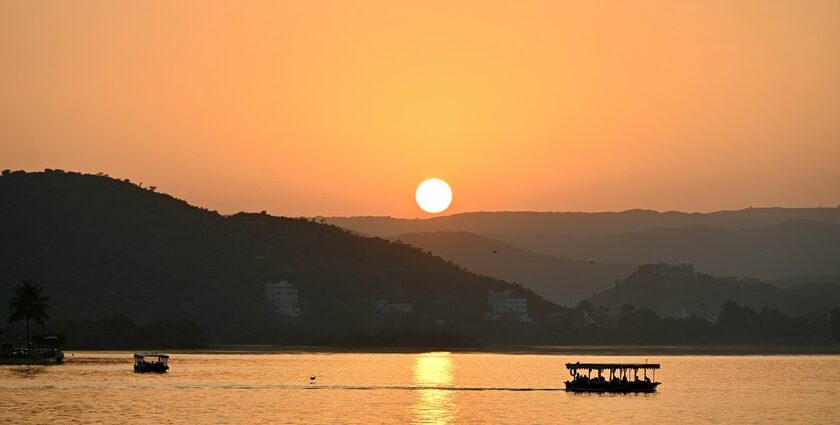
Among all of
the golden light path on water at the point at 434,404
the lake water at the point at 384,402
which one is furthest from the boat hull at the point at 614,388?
the golden light path on water at the point at 434,404

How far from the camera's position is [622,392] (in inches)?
6909

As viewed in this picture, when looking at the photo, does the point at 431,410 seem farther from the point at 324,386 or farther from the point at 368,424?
the point at 324,386

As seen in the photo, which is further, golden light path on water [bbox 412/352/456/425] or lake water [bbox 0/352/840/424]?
lake water [bbox 0/352/840/424]

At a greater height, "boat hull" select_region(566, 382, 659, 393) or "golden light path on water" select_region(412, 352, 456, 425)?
"boat hull" select_region(566, 382, 659, 393)

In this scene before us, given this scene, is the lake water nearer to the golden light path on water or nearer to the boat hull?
the golden light path on water

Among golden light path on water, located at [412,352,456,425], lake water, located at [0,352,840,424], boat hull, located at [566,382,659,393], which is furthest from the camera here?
boat hull, located at [566,382,659,393]

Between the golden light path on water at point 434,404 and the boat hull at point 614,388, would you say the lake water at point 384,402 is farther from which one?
the boat hull at point 614,388

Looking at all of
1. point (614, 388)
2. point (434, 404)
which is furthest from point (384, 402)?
point (614, 388)

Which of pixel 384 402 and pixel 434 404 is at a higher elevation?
pixel 384 402

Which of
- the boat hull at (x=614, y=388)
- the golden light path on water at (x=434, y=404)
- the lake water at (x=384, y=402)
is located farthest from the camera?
the boat hull at (x=614, y=388)

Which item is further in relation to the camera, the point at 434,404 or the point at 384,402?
the point at 384,402

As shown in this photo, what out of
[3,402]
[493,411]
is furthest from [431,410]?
[3,402]

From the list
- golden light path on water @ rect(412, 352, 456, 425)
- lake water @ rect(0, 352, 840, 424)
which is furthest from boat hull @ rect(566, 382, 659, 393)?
golden light path on water @ rect(412, 352, 456, 425)

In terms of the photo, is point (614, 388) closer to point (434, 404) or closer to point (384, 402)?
point (434, 404)
